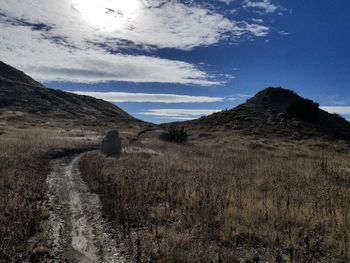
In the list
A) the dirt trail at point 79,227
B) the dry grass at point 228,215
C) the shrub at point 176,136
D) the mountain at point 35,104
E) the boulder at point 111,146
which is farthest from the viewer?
the mountain at point 35,104

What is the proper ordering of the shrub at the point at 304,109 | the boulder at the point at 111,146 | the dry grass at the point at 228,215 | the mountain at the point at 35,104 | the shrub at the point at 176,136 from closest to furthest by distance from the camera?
the dry grass at the point at 228,215 → the boulder at the point at 111,146 → the shrub at the point at 176,136 → the shrub at the point at 304,109 → the mountain at the point at 35,104

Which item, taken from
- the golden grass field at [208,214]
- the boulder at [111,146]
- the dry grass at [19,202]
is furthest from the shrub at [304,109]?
the dry grass at [19,202]

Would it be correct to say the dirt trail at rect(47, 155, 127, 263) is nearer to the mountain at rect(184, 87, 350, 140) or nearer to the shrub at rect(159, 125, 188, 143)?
the shrub at rect(159, 125, 188, 143)

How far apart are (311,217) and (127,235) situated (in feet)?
17.0

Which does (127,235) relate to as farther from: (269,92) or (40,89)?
(40,89)

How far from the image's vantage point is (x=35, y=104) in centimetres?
12219

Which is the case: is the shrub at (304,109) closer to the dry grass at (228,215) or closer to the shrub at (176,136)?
the shrub at (176,136)

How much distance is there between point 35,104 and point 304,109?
3336 inches

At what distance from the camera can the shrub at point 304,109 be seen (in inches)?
2557

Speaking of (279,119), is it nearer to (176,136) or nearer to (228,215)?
(176,136)

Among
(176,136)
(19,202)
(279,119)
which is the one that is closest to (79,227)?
(19,202)

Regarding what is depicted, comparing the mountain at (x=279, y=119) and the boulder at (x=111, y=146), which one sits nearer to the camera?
the boulder at (x=111, y=146)

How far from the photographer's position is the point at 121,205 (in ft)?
41.9

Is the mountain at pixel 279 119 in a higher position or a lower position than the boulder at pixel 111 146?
higher
